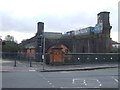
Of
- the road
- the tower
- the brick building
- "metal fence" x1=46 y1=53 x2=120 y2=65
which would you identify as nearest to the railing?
"metal fence" x1=46 y1=53 x2=120 y2=65

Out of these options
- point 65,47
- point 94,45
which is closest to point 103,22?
point 94,45

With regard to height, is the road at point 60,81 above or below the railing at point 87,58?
below

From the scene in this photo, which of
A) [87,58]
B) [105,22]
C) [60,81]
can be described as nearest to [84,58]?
[87,58]

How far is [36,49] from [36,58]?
1386 cm

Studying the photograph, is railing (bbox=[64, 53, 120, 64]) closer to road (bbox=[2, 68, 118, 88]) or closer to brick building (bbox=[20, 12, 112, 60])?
road (bbox=[2, 68, 118, 88])

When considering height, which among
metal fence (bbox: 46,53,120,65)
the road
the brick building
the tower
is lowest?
the road

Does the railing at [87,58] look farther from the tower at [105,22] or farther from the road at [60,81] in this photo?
the tower at [105,22]

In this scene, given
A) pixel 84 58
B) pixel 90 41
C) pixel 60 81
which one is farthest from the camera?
pixel 90 41

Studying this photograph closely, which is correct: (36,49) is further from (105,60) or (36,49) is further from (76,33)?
(105,60)

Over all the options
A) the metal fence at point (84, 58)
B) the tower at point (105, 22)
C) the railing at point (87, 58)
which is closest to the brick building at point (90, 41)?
the tower at point (105, 22)

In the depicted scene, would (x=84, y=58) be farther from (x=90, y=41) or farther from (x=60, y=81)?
(x=90, y=41)

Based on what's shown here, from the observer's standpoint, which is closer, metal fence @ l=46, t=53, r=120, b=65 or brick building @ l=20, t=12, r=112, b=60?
metal fence @ l=46, t=53, r=120, b=65

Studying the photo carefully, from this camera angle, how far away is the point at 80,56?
118 ft

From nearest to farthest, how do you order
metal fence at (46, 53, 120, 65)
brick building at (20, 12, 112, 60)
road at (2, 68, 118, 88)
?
road at (2, 68, 118, 88) → metal fence at (46, 53, 120, 65) → brick building at (20, 12, 112, 60)
